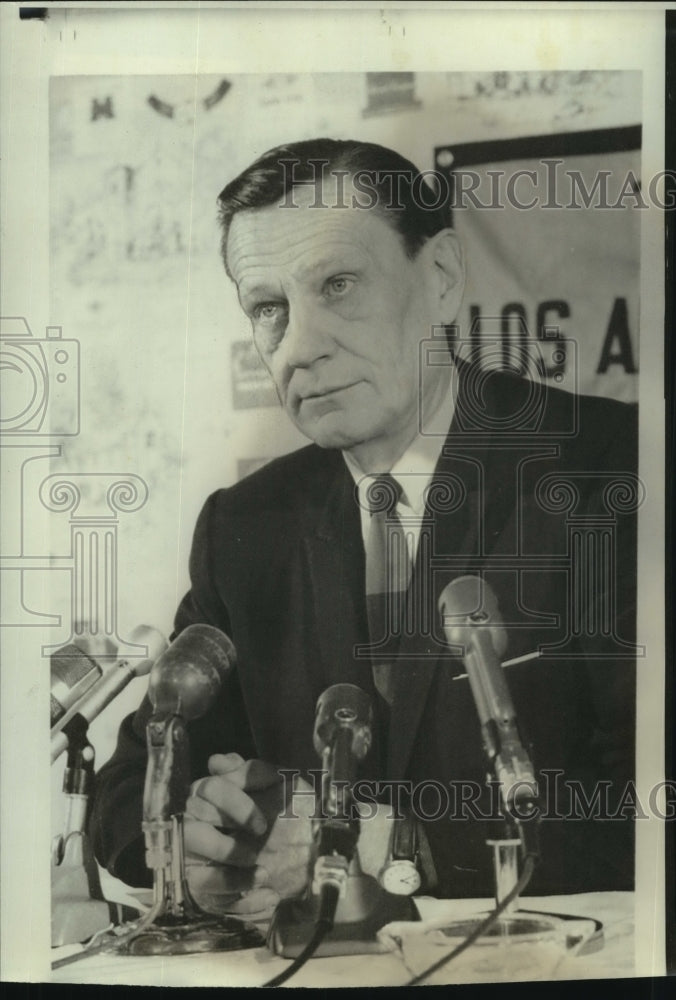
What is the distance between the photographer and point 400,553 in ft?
6.66

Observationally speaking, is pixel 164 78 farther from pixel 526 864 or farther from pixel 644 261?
pixel 526 864

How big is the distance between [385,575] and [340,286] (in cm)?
54

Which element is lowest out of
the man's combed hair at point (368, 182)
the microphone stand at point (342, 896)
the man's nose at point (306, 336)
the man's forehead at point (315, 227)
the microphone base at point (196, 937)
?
the microphone base at point (196, 937)

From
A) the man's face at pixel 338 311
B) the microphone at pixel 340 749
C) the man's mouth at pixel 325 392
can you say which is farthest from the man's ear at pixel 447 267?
the microphone at pixel 340 749

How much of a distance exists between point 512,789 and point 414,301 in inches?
36.0

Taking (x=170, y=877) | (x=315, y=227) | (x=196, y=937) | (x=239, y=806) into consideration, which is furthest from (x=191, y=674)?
(x=315, y=227)

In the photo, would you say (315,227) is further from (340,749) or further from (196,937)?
(196,937)

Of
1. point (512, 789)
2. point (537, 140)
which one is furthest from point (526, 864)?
point (537, 140)

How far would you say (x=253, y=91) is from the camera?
2020mm

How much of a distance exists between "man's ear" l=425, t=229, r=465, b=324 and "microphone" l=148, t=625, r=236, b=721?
0.75 m

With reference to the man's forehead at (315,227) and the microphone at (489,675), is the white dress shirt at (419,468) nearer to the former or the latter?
the microphone at (489,675)

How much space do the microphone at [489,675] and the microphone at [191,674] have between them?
0.42 m

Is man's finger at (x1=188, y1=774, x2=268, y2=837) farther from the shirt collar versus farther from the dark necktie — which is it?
the shirt collar

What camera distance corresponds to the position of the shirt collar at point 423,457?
204cm
